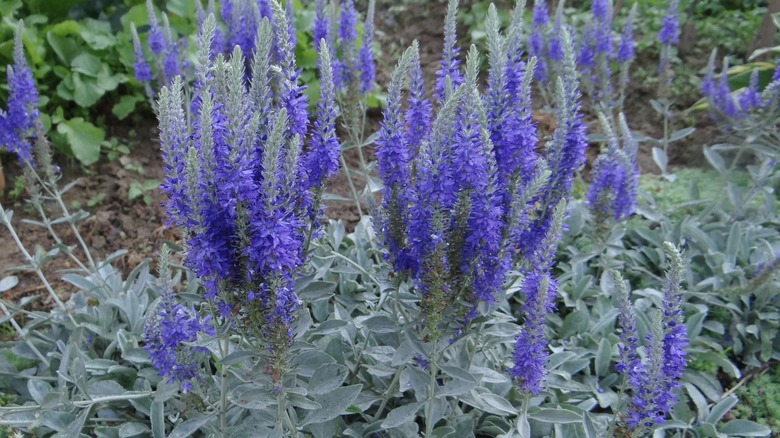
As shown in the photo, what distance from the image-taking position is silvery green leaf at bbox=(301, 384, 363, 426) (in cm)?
249

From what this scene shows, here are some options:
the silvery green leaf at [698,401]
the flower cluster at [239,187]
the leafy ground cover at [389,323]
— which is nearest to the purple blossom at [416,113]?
the leafy ground cover at [389,323]

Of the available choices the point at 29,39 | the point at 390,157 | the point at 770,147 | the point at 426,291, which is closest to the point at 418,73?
the point at 390,157

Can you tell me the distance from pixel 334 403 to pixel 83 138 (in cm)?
399

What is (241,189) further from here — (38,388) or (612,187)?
(612,187)

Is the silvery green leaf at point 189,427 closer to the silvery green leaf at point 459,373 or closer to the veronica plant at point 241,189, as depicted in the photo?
the veronica plant at point 241,189

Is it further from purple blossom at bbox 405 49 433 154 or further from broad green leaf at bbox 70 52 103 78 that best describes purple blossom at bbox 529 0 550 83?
broad green leaf at bbox 70 52 103 78

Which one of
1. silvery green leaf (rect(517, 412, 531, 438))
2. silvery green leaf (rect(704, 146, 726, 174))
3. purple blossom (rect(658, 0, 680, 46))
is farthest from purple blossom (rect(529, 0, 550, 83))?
silvery green leaf (rect(517, 412, 531, 438))

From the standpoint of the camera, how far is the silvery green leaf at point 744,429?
3236mm

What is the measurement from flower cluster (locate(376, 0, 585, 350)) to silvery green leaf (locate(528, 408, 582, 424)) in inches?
20.0

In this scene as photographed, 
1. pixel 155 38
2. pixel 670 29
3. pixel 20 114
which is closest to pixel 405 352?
pixel 20 114

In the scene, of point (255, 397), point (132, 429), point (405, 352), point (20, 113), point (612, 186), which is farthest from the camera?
point (612, 186)

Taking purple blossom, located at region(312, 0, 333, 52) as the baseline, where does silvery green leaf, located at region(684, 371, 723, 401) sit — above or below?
below

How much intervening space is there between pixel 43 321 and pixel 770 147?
4.56 meters

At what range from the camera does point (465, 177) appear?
222cm
